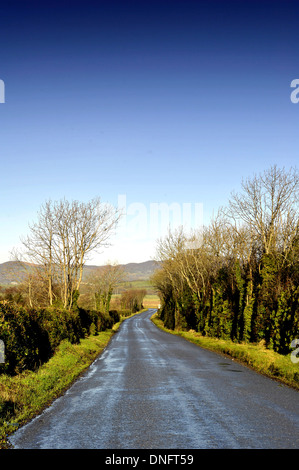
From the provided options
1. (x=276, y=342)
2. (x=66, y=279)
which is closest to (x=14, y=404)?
(x=276, y=342)

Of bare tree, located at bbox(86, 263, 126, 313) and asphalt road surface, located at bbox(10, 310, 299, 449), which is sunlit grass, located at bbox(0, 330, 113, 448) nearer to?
asphalt road surface, located at bbox(10, 310, 299, 449)

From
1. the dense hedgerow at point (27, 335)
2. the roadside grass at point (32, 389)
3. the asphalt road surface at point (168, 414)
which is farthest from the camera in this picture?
the dense hedgerow at point (27, 335)

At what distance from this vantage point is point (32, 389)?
10.1 meters

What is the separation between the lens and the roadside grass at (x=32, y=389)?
7.42m

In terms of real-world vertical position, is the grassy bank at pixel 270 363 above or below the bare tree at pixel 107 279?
below

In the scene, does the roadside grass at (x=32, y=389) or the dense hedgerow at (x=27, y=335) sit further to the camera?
the dense hedgerow at (x=27, y=335)

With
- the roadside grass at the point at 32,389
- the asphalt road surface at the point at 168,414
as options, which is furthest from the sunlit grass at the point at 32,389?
the asphalt road surface at the point at 168,414

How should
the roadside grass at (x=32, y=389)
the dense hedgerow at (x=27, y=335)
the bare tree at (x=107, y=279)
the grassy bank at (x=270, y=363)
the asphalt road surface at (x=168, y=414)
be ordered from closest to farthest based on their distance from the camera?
the asphalt road surface at (x=168, y=414) < the roadside grass at (x=32, y=389) < the dense hedgerow at (x=27, y=335) < the grassy bank at (x=270, y=363) < the bare tree at (x=107, y=279)

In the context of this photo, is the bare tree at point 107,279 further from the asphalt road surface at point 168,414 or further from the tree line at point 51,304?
the asphalt road surface at point 168,414

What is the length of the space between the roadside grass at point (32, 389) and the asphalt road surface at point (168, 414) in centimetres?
26

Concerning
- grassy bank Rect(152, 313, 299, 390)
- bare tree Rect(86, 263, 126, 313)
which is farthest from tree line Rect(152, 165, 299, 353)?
bare tree Rect(86, 263, 126, 313)

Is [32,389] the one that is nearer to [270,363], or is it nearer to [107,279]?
[270,363]

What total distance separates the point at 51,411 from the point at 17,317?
459cm

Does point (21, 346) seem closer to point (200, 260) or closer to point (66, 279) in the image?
point (66, 279)
